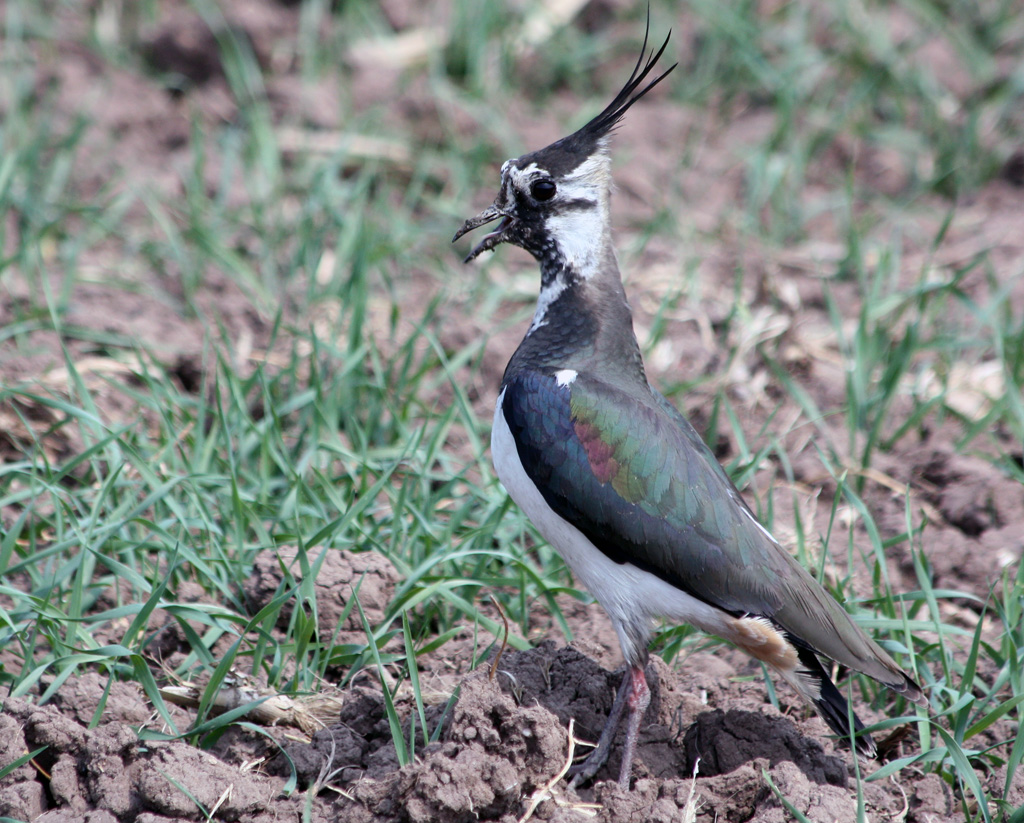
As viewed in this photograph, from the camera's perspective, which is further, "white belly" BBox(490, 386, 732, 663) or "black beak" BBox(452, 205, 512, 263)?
"black beak" BBox(452, 205, 512, 263)

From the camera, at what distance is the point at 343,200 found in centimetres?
572

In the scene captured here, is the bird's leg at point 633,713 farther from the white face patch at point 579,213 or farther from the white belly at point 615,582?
the white face patch at point 579,213

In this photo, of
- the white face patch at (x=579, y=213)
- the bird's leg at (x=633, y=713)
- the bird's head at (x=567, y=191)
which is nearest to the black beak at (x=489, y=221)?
the bird's head at (x=567, y=191)

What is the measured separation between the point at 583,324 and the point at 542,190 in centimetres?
44

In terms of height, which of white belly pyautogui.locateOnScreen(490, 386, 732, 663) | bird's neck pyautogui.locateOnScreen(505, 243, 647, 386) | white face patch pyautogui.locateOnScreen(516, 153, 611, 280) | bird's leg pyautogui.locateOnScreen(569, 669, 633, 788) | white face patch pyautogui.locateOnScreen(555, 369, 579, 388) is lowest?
bird's leg pyautogui.locateOnScreen(569, 669, 633, 788)

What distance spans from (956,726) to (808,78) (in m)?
4.72

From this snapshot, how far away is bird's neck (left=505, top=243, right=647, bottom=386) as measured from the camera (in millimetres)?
3416

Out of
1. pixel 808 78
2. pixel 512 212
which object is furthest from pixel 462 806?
pixel 808 78

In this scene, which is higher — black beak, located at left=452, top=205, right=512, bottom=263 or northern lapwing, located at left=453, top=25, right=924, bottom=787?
black beak, located at left=452, top=205, right=512, bottom=263

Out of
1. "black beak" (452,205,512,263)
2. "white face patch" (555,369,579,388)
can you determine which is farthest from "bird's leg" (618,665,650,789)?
"black beak" (452,205,512,263)

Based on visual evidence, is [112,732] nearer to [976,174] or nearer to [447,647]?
[447,647]

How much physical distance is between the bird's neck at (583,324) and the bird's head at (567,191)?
46mm

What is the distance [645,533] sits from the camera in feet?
10.1

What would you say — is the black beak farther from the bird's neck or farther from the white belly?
the white belly
